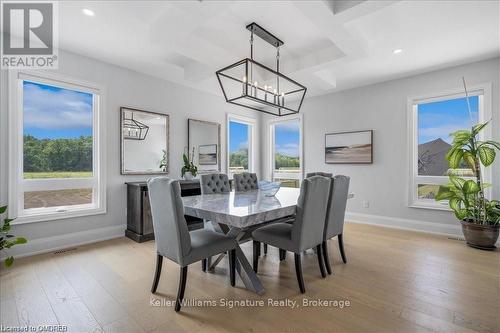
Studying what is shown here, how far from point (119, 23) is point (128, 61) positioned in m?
1.01

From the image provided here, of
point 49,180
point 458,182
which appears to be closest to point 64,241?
point 49,180

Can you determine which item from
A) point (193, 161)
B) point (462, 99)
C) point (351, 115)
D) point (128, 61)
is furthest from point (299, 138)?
point (128, 61)

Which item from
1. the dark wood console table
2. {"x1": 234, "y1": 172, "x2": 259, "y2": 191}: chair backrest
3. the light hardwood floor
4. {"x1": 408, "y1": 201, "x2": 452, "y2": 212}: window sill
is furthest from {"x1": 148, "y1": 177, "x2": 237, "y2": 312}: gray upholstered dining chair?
{"x1": 408, "y1": 201, "x2": 452, "y2": 212}: window sill

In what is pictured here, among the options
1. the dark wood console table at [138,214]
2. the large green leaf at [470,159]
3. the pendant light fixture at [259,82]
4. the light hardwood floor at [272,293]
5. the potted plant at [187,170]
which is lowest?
the light hardwood floor at [272,293]

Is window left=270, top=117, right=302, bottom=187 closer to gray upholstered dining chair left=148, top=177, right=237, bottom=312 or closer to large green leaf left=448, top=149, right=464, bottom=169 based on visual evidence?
large green leaf left=448, top=149, right=464, bottom=169

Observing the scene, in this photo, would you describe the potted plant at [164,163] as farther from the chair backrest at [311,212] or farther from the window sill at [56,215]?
the chair backrest at [311,212]

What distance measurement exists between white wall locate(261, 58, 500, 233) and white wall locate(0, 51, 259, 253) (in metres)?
2.75

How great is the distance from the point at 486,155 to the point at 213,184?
3590 millimetres

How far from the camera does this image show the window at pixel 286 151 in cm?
555

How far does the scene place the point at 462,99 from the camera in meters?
3.75

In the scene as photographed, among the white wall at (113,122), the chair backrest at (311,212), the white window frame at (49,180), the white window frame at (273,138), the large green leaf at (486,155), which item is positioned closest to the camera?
the chair backrest at (311,212)

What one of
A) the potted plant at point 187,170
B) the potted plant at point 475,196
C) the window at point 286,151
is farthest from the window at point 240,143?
the potted plant at point 475,196

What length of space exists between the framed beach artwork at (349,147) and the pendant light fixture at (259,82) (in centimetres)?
124

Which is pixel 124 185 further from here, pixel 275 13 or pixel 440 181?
pixel 440 181
